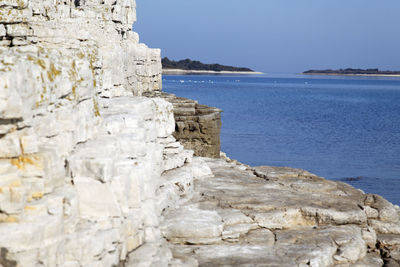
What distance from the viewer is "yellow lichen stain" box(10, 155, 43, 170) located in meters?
5.61

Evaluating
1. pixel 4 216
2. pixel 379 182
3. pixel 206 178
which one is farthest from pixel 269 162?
pixel 4 216

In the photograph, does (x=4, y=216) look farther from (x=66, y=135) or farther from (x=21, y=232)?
(x=66, y=135)

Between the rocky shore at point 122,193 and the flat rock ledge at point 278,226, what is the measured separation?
3cm

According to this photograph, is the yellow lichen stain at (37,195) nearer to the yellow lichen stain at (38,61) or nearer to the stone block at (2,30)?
the yellow lichen stain at (38,61)

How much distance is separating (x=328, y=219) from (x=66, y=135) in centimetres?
606

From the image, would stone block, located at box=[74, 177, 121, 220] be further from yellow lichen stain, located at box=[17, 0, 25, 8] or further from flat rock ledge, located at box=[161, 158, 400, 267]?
yellow lichen stain, located at box=[17, 0, 25, 8]

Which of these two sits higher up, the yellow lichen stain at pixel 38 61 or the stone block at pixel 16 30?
the stone block at pixel 16 30

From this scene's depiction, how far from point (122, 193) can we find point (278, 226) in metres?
4.16

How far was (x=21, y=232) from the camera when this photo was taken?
538 cm

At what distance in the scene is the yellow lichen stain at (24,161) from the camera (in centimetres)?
561

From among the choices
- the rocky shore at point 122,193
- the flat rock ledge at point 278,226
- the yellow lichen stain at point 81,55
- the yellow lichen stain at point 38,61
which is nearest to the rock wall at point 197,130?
the rocky shore at point 122,193

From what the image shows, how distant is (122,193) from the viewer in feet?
23.6

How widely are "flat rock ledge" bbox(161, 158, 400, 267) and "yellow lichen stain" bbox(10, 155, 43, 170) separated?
3.16 meters

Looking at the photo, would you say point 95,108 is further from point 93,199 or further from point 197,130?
point 197,130
